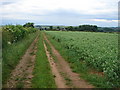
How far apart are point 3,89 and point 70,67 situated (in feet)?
16.3

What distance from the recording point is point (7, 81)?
8.31 meters

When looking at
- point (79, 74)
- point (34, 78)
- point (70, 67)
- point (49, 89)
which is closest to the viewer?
point (49, 89)

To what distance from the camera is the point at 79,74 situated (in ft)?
31.9

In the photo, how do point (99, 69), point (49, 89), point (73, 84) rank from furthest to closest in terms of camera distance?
point (99, 69), point (73, 84), point (49, 89)

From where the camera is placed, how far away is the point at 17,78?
8703 millimetres

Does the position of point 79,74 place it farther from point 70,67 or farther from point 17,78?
point 17,78

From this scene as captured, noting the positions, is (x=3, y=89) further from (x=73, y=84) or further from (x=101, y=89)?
(x=101, y=89)

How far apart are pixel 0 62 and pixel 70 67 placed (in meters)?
4.16

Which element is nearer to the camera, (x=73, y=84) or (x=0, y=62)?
(x=73, y=84)

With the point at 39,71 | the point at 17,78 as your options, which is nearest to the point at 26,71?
the point at 39,71

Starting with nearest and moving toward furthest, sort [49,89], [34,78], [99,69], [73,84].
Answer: [49,89], [73,84], [34,78], [99,69]

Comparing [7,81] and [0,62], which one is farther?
[0,62]

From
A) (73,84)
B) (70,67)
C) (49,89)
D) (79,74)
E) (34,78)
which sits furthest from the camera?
(70,67)

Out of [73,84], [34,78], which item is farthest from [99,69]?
[34,78]
